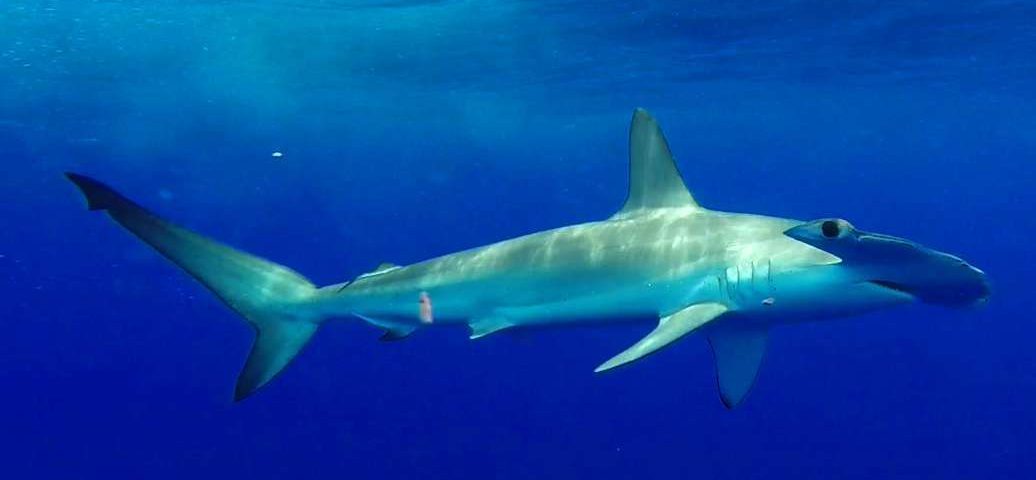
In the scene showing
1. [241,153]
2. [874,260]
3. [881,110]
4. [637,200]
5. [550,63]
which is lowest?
[241,153]

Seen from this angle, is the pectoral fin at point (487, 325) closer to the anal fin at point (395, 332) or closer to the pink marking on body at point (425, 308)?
the pink marking on body at point (425, 308)

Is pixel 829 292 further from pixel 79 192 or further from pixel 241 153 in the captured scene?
pixel 241 153

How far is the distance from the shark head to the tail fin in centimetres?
357

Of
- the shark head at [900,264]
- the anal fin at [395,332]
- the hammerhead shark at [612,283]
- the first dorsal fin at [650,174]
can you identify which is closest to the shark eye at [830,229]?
the shark head at [900,264]

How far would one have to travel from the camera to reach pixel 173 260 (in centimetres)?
571

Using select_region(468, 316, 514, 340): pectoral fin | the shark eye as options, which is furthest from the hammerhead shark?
the shark eye

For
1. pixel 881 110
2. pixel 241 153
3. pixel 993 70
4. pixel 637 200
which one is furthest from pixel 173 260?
pixel 241 153

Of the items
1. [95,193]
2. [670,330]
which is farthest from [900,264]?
[95,193]

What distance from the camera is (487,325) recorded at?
6.01m

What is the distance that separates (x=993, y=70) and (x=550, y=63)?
46.2ft

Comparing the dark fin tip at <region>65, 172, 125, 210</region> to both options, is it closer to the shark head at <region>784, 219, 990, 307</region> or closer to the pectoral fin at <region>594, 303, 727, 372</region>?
the pectoral fin at <region>594, 303, 727, 372</region>

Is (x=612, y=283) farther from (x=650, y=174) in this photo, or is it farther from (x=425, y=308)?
(x=425, y=308)

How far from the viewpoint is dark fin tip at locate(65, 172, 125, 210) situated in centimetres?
482

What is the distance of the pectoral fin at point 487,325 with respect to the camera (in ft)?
19.6
